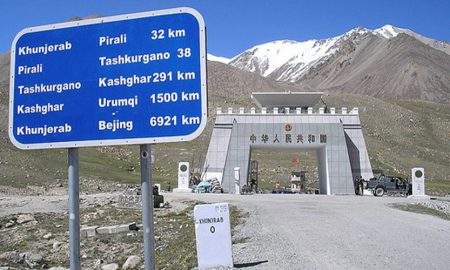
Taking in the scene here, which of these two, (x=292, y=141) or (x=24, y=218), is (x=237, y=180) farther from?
(x=24, y=218)

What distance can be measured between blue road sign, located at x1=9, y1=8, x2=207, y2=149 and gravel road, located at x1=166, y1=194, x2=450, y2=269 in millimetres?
5595

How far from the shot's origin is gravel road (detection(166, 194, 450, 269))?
9648mm

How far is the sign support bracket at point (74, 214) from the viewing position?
186 inches

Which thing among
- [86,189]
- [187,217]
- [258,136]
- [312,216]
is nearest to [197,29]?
[312,216]

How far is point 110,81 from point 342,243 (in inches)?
341

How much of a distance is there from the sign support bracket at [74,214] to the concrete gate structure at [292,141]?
34.1 meters

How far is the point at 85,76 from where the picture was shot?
4789 millimetres

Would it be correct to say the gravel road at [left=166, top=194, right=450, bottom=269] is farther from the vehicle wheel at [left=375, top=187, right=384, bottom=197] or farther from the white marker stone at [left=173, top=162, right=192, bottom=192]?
the white marker stone at [left=173, top=162, right=192, bottom=192]

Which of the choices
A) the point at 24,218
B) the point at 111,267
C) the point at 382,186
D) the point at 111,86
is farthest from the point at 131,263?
the point at 382,186

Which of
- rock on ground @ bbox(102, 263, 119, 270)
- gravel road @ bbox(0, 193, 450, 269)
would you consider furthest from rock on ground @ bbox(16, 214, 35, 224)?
rock on ground @ bbox(102, 263, 119, 270)

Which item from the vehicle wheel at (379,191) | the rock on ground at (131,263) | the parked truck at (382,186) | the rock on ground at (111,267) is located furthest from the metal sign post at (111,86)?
the vehicle wheel at (379,191)

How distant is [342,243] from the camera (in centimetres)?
1194

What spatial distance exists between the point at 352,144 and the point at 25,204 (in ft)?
79.1

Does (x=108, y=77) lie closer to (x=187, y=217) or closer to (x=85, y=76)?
(x=85, y=76)
